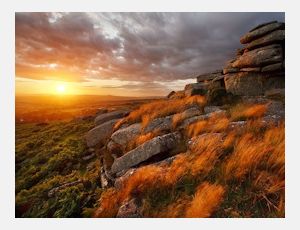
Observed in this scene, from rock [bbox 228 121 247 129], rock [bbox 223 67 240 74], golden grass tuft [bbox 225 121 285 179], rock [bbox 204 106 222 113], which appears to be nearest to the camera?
golden grass tuft [bbox 225 121 285 179]

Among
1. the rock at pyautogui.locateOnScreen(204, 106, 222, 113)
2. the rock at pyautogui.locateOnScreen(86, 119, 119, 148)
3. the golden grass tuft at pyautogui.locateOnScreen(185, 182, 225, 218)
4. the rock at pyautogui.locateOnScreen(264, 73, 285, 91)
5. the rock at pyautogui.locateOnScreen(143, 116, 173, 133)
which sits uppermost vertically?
the rock at pyautogui.locateOnScreen(264, 73, 285, 91)

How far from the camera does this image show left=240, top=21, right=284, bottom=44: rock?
906 centimetres

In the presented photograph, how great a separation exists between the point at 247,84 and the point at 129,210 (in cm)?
818

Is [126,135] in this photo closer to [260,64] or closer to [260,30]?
[260,64]

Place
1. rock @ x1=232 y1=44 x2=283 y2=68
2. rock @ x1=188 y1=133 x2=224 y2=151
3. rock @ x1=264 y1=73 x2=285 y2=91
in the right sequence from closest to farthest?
rock @ x1=188 y1=133 x2=224 y2=151
rock @ x1=232 y1=44 x2=283 y2=68
rock @ x1=264 y1=73 x2=285 y2=91

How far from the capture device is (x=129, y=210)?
4.31 metres

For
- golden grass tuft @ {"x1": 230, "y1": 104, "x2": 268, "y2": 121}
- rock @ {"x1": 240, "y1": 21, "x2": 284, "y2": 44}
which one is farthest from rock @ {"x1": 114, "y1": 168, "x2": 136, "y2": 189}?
rock @ {"x1": 240, "y1": 21, "x2": 284, "y2": 44}

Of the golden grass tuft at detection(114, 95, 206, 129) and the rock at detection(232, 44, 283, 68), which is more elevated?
the rock at detection(232, 44, 283, 68)

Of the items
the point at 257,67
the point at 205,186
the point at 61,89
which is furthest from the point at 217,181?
the point at 257,67

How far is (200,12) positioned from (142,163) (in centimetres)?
484

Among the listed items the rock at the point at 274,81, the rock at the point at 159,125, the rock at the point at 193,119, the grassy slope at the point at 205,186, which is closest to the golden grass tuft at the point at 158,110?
the rock at the point at 159,125

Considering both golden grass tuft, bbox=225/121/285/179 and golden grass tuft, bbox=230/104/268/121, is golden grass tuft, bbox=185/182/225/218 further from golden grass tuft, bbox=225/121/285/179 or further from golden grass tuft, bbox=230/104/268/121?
golden grass tuft, bbox=230/104/268/121

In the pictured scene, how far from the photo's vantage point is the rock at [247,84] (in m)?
9.79

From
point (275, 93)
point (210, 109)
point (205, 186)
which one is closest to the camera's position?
point (205, 186)
